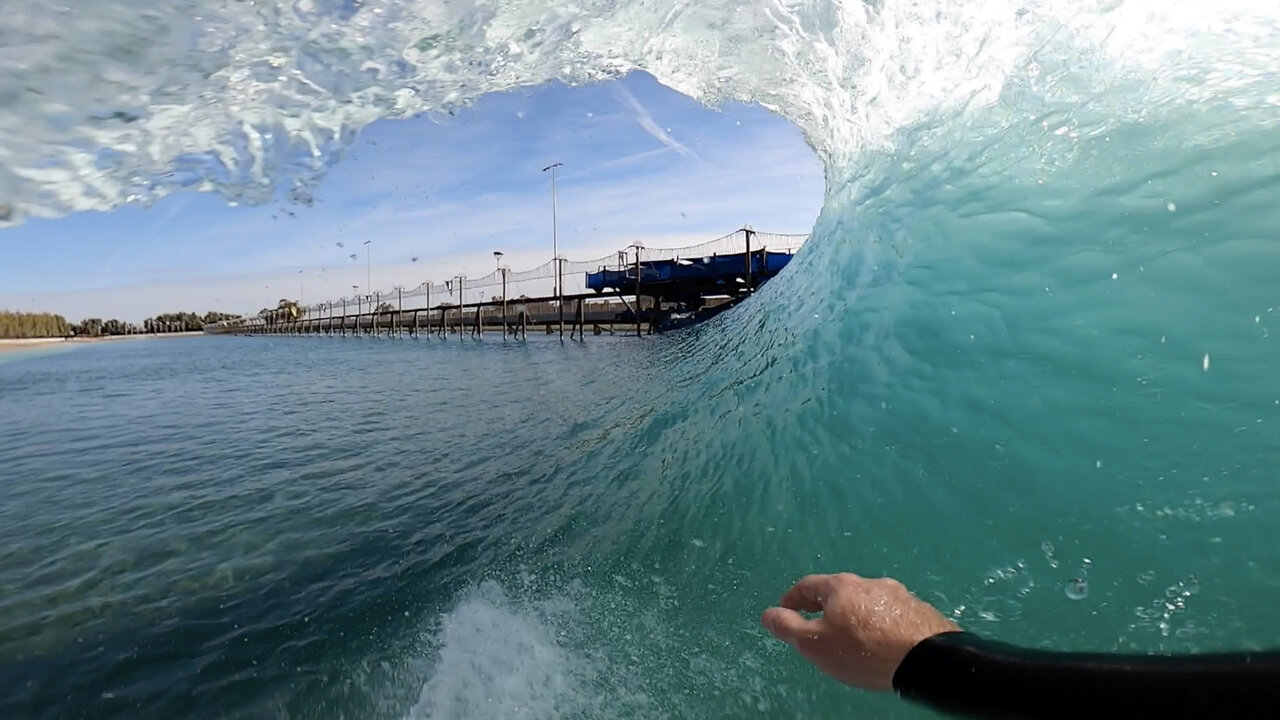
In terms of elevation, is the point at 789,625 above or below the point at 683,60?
below

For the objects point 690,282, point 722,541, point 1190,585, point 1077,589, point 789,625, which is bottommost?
point 722,541

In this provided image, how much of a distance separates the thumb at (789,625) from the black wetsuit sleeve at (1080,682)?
0.77 feet

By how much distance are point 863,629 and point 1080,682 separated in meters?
0.44

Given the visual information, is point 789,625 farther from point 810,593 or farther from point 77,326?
point 77,326

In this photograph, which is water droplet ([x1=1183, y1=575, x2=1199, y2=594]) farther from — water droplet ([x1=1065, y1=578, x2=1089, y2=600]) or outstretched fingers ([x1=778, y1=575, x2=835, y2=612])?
outstretched fingers ([x1=778, y1=575, x2=835, y2=612])

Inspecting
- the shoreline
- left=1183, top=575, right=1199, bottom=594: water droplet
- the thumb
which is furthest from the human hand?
the shoreline

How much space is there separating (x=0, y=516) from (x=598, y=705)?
8913 millimetres

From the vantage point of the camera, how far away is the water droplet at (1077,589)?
265 cm

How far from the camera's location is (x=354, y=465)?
30.3 ft

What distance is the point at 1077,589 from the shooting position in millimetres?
2674

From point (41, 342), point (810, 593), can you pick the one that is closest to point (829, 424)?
point (810, 593)

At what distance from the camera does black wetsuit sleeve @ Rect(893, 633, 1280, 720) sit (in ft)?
3.39

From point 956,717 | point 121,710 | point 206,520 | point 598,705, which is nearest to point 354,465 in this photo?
point 206,520

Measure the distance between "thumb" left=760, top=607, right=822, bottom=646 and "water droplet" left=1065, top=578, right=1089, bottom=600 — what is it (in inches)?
67.5
